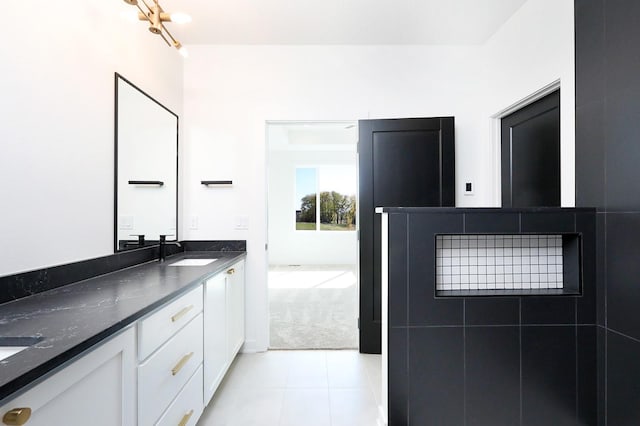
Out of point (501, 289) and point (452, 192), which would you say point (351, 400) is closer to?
point (501, 289)

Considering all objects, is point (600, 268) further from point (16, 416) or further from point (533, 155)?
point (16, 416)

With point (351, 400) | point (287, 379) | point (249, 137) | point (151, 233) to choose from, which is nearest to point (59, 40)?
point (151, 233)

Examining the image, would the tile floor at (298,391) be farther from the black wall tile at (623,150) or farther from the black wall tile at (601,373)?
the black wall tile at (623,150)

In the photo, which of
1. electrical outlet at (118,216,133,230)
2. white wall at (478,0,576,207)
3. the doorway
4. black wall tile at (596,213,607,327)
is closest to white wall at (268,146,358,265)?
the doorway

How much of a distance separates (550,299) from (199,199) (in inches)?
111

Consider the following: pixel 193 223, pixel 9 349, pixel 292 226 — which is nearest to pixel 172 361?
pixel 9 349

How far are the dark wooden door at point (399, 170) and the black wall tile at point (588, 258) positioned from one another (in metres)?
1.19

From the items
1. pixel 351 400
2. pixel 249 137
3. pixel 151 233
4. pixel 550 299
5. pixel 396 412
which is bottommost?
pixel 351 400

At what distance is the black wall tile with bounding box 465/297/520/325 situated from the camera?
1644 millimetres

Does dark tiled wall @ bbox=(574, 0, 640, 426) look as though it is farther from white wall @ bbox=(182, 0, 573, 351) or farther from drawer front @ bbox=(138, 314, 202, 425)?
drawer front @ bbox=(138, 314, 202, 425)

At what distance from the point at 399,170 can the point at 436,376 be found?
178 cm

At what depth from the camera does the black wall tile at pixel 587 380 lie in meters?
1.65

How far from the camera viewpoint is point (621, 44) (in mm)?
1575

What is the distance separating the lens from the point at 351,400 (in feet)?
7.10
